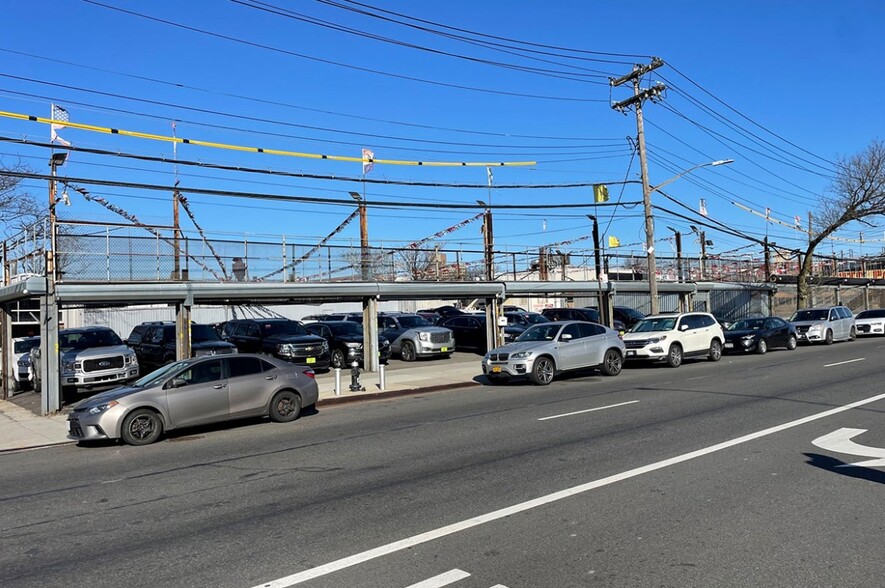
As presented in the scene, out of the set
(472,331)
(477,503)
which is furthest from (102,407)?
(472,331)

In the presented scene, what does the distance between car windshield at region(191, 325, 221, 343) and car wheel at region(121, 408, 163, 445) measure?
985 cm

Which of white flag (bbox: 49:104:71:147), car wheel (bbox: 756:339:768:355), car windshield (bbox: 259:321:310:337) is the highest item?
white flag (bbox: 49:104:71:147)

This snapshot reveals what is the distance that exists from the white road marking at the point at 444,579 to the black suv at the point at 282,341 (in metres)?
17.6

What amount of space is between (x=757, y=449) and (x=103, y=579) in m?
7.36

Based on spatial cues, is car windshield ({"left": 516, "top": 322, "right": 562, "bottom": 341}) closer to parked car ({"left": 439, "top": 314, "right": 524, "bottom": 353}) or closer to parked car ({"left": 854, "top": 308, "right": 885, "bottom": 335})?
parked car ({"left": 439, "top": 314, "right": 524, "bottom": 353})

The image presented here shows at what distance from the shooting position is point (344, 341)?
24.7m

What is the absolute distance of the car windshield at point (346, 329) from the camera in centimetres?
2519

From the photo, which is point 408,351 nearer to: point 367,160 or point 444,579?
point 367,160

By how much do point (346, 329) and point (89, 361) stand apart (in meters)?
9.34

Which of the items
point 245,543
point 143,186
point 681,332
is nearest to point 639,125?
point 681,332

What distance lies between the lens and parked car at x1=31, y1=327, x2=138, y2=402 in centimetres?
1783

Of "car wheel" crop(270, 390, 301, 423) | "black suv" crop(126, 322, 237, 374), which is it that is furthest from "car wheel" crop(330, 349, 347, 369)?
"car wheel" crop(270, 390, 301, 423)

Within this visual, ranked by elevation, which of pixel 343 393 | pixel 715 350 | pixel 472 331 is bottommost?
pixel 343 393

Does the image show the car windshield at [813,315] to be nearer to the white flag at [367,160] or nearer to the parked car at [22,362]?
the white flag at [367,160]
